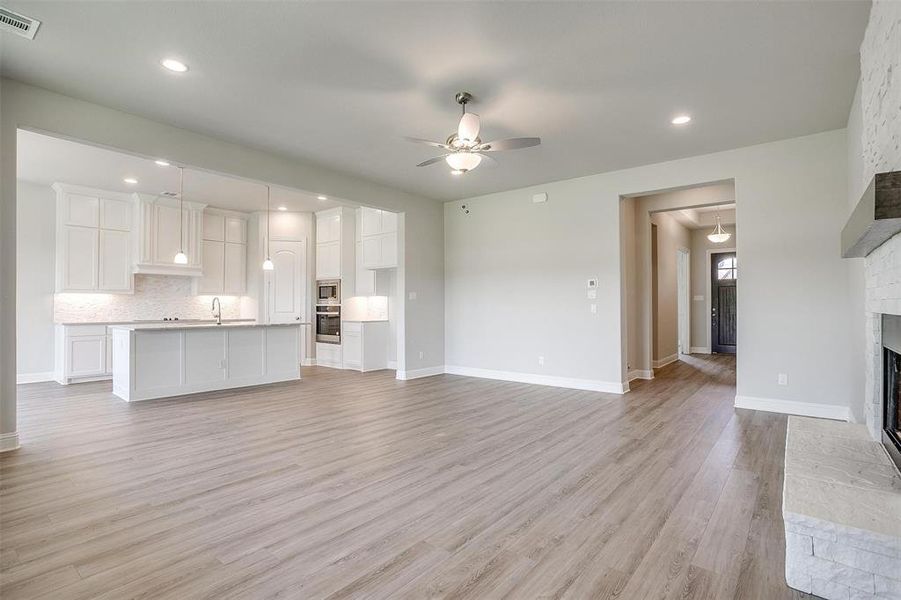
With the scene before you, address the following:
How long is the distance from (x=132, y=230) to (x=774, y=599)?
926 cm

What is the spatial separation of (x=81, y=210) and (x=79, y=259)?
79 cm

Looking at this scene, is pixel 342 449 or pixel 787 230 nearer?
pixel 342 449

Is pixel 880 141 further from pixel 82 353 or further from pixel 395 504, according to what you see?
pixel 82 353

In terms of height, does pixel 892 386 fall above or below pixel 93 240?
below

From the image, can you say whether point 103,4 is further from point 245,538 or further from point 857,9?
point 857,9

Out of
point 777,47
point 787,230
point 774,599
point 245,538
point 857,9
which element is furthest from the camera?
point 787,230

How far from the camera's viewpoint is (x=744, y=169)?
5.04 meters

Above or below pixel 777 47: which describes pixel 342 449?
below

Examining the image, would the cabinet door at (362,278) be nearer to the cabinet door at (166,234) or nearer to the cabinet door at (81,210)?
the cabinet door at (166,234)

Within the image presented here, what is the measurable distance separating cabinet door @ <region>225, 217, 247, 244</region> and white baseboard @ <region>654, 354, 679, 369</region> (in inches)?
333

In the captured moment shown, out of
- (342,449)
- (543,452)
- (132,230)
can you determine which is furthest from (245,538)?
(132,230)

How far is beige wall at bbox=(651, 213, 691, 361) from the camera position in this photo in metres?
8.28

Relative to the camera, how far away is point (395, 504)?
2627 millimetres

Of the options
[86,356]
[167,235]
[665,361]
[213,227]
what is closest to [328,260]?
[213,227]
